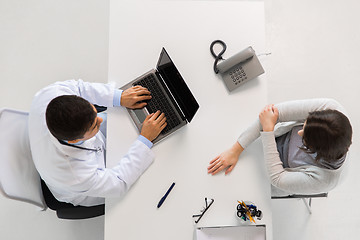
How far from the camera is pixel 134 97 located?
1.36 metres

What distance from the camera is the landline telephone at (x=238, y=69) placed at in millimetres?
1371

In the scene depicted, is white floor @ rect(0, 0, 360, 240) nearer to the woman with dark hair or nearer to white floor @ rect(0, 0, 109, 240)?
white floor @ rect(0, 0, 109, 240)

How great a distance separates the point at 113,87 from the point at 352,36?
6.03ft

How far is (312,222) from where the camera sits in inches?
78.6

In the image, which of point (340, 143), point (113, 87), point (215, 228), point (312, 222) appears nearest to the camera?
point (340, 143)

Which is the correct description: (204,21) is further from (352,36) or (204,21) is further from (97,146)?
(352,36)

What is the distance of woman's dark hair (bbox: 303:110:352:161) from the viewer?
1.08 m

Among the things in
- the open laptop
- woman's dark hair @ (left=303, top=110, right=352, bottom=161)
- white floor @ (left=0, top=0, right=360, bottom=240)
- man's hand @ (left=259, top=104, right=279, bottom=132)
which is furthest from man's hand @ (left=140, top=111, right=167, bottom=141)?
white floor @ (left=0, top=0, right=360, bottom=240)

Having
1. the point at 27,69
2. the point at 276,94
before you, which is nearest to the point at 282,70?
the point at 276,94

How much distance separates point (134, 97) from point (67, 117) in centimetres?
36

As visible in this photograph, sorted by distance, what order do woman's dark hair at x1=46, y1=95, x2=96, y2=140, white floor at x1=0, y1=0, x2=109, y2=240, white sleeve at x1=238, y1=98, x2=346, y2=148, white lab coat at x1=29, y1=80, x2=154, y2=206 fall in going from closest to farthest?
woman's dark hair at x1=46, y1=95, x2=96, y2=140 < white lab coat at x1=29, y1=80, x2=154, y2=206 < white sleeve at x1=238, y1=98, x2=346, y2=148 < white floor at x1=0, y1=0, x2=109, y2=240

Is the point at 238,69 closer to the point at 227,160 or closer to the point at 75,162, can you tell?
the point at 227,160

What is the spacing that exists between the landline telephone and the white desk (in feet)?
0.13

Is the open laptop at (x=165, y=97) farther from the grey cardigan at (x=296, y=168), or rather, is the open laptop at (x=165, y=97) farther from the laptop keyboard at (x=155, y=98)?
the grey cardigan at (x=296, y=168)
